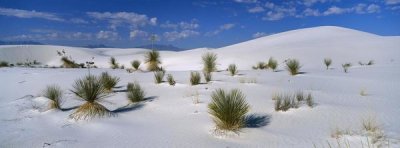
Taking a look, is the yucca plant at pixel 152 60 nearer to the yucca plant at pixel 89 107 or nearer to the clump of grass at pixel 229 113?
the yucca plant at pixel 89 107

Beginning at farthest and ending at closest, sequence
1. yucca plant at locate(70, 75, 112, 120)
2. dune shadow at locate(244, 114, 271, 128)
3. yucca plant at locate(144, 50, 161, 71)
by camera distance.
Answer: yucca plant at locate(144, 50, 161, 71) → yucca plant at locate(70, 75, 112, 120) → dune shadow at locate(244, 114, 271, 128)

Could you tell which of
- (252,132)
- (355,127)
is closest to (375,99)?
(355,127)

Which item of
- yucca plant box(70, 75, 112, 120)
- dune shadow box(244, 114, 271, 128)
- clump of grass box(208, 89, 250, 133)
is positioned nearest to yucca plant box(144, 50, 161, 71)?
yucca plant box(70, 75, 112, 120)

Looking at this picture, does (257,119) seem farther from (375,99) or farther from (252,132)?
(375,99)

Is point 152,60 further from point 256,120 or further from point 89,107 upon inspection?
point 256,120

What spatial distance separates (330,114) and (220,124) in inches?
85.3

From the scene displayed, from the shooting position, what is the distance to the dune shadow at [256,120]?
576 centimetres

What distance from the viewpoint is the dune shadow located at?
5.76 metres

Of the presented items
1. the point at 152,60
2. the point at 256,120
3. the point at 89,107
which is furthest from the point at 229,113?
the point at 152,60

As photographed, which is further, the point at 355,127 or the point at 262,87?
the point at 262,87

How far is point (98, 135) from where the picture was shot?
17.9 feet

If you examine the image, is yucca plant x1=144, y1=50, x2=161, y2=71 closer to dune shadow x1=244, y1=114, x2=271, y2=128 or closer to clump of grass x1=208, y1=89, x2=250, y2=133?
dune shadow x1=244, y1=114, x2=271, y2=128

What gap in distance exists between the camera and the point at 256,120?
607cm

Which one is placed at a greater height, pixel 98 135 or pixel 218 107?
pixel 218 107
